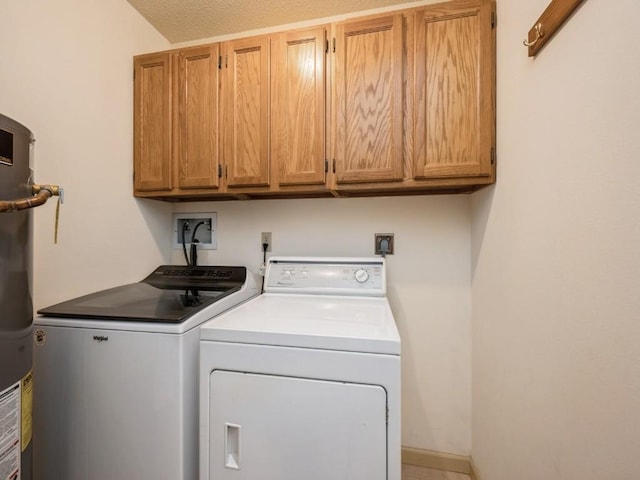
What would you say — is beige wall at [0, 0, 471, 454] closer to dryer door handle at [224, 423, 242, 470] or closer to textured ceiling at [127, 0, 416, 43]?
textured ceiling at [127, 0, 416, 43]

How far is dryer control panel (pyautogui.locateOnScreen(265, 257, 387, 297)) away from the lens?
151 centimetres

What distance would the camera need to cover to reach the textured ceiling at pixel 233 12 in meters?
1.59

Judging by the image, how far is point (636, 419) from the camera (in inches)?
20.5

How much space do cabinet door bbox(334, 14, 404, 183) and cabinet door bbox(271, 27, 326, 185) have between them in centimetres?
9

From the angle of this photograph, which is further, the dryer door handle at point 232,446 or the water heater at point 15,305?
the dryer door handle at point 232,446

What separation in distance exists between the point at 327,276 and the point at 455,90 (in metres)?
1.10

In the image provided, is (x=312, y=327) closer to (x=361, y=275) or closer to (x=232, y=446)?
(x=232, y=446)

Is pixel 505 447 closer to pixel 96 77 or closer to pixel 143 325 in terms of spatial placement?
pixel 143 325

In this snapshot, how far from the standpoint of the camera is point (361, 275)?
1531 millimetres

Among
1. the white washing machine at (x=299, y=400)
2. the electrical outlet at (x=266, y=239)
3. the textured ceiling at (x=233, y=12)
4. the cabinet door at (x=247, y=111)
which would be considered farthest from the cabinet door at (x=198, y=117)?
the white washing machine at (x=299, y=400)

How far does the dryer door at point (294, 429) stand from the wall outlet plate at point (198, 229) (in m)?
1.13

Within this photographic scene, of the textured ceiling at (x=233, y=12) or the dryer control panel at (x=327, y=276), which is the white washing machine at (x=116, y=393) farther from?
the textured ceiling at (x=233, y=12)

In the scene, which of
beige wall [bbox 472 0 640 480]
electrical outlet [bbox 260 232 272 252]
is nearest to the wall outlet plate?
electrical outlet [bbox 260 232 272 252]

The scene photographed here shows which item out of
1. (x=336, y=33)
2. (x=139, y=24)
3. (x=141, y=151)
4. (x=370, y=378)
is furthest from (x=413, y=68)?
(x=139, y=24)
